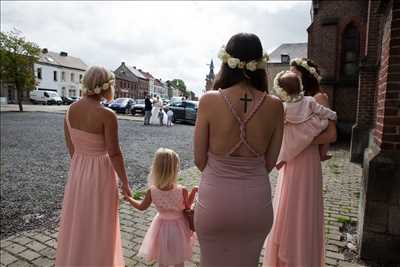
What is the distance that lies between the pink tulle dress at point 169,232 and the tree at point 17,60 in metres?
29.0

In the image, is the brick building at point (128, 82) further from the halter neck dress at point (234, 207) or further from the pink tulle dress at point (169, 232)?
the halter neck dress at point (234, 207)

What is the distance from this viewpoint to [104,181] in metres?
2.52

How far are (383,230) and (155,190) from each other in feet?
8.36

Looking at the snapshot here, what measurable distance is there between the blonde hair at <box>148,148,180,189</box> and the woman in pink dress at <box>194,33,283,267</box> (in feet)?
2.04

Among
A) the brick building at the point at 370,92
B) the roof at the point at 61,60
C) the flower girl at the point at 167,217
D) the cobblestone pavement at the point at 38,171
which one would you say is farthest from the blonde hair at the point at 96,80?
the roof at the point at 61,60

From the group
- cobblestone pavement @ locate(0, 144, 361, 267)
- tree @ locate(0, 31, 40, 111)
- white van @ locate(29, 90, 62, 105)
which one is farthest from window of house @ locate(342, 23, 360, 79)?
white van @ locate(29, 90, 62, 105)

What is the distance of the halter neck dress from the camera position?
182 centimetres

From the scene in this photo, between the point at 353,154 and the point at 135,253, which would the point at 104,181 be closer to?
the point at 135,253

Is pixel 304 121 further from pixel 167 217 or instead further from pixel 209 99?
pixel 167 217

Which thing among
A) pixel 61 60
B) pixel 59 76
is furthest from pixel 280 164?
pixel 61 60

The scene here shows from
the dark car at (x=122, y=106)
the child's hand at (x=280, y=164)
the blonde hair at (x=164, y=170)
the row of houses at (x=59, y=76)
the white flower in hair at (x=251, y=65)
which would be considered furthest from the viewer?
the row of houses at (x=59, y=76)

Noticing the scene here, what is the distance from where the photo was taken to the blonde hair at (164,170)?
2.49 m

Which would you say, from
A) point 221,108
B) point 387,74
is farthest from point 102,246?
point 387,74

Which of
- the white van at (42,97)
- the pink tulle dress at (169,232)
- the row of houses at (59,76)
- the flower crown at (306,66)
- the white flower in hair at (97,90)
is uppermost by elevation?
the row of houses at (59,76)
